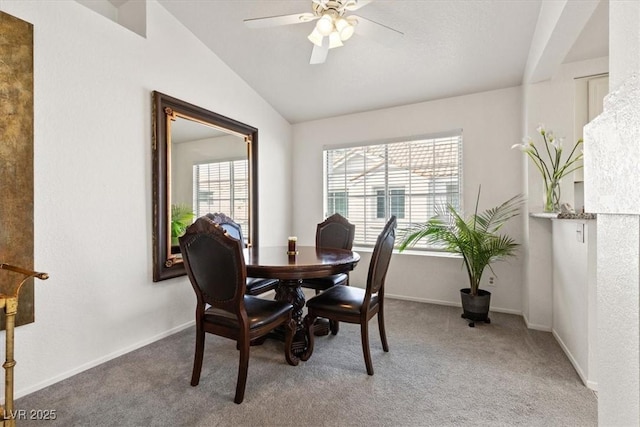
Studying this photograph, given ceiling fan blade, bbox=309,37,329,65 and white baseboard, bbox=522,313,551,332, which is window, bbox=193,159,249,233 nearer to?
ceiling fan blade, bbox=309,37,329,65

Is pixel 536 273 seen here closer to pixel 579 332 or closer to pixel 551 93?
pixel 579 332

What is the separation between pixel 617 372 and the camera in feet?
2.07

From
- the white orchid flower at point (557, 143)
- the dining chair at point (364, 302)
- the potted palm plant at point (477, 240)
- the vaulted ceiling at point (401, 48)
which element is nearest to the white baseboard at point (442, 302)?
the potted palm plant at point (477, 240)

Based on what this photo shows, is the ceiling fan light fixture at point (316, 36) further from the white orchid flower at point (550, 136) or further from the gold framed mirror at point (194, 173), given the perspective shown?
the white orchid flower at point (550, 136)

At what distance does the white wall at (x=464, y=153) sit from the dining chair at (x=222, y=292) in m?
2.28

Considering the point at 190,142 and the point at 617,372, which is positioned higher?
the point at 190,142

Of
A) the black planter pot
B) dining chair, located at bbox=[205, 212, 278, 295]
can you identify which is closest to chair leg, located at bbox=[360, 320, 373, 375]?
dining chair, located at bbox=[205, 212, 278, 295]

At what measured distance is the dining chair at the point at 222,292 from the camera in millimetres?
1810

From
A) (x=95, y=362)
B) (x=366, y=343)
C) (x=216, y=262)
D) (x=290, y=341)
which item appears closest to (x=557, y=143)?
(x=366, y=343)

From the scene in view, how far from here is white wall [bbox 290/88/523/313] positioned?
3350 millimetres

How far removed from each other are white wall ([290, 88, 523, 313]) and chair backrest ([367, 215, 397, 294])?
159 cm

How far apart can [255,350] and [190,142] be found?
2076mm

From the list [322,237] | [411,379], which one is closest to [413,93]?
[322,237]

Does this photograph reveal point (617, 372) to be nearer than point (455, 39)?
Yes
